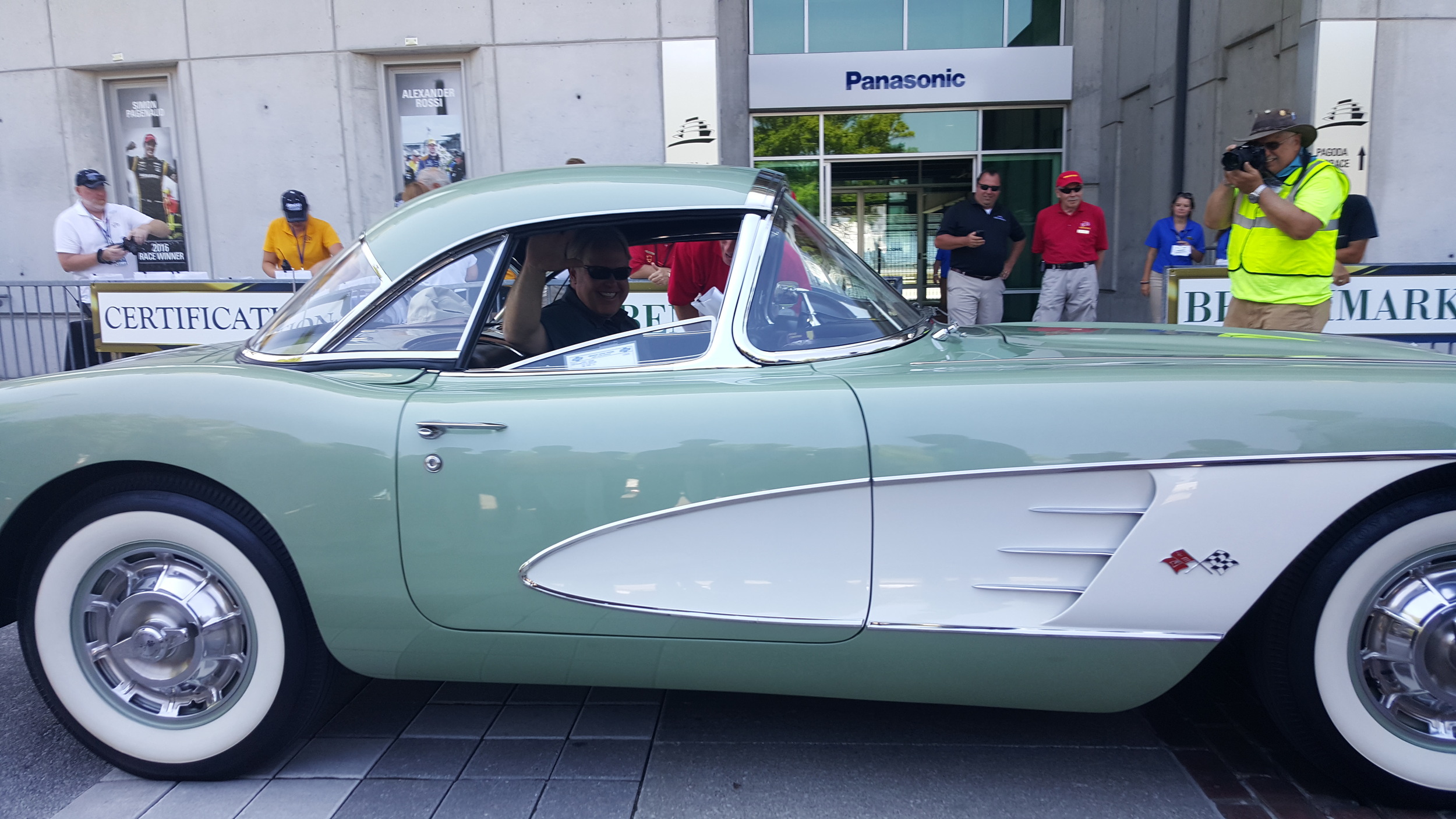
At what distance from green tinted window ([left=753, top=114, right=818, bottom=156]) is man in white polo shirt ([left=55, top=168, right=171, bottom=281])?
7297mm

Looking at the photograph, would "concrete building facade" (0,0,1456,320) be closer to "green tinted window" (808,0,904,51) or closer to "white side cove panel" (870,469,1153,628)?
"green tinted window" (808,0,904,51)

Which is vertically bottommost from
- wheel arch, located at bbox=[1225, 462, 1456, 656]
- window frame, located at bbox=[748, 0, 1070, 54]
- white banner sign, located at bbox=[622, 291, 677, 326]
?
wheel arch, located at bbox=[1225, 462, 1456, 656]

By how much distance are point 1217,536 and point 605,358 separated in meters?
1.47

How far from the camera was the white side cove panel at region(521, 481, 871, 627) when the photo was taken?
1953mm

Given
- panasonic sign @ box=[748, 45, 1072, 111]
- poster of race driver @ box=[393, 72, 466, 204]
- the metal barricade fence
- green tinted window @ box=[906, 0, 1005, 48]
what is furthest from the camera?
green tinted window @ box=[906, 0, 1005, 48]

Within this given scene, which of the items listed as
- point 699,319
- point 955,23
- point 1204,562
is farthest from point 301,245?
point 955,23

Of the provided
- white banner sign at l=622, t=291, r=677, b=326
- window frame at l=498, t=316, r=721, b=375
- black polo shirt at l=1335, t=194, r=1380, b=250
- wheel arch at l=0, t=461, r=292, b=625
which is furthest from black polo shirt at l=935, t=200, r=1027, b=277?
wheel arch at l=0, t=461, r=292, b=625

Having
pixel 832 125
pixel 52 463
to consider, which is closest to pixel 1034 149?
pixel 832 125

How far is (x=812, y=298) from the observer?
241 centimetres

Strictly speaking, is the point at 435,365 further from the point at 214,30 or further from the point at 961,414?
the point at 214,30

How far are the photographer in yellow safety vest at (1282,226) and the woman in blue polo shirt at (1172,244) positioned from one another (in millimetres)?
3605

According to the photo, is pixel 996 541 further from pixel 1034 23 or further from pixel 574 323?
pixel 1034 23

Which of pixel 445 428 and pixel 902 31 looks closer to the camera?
pixel 445 428

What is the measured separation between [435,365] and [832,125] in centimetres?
1034
